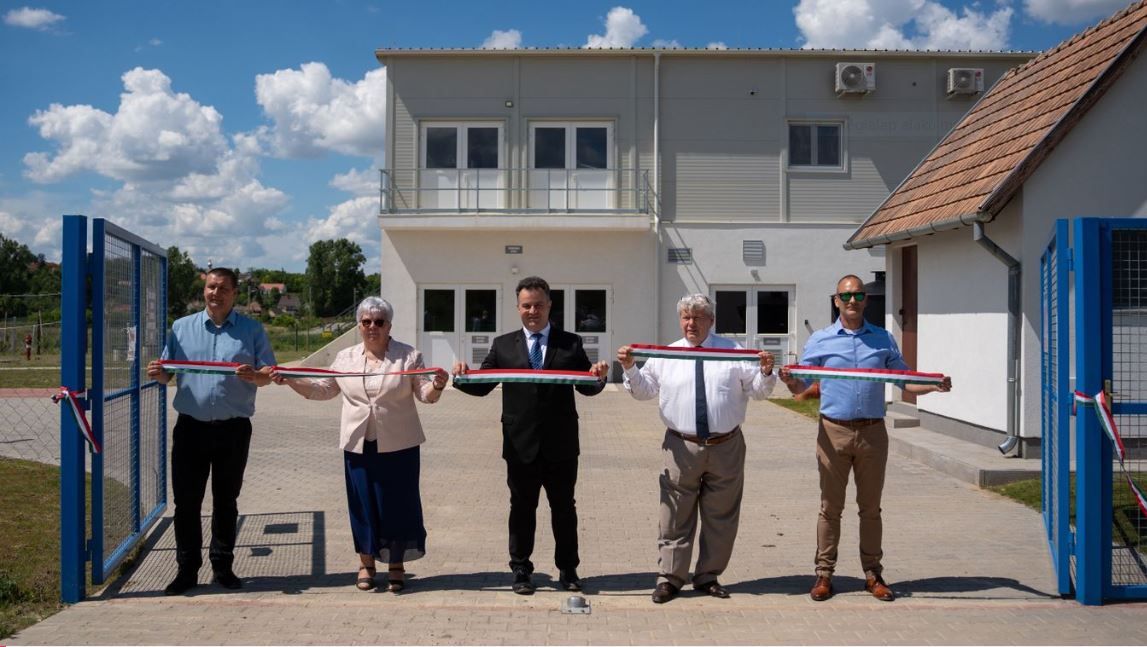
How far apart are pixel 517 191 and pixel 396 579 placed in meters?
18.4

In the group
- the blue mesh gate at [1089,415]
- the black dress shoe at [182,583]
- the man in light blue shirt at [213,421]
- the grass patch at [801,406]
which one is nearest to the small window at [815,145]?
the grass patch at [801,406]

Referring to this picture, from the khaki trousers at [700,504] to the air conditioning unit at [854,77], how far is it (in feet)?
63.5

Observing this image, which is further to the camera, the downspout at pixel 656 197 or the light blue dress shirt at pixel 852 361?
the downspout at pixel 656 197

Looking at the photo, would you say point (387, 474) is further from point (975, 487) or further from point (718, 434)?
point (975, 487)

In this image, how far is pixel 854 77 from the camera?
76.2 feet

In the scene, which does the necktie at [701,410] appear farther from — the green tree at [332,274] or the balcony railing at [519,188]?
the green tree at [332,274]

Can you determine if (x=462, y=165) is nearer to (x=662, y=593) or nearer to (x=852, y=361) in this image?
(x=852, y=361)

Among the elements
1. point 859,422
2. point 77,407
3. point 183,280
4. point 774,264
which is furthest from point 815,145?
point 183,280

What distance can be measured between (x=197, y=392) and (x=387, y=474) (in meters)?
1.32

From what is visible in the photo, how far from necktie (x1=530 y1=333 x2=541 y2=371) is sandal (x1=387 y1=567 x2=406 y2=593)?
1.58m

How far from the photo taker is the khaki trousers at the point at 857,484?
5.89 m

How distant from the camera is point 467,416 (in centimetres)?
1662

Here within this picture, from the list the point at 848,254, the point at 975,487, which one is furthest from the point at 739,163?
the point at 975,487

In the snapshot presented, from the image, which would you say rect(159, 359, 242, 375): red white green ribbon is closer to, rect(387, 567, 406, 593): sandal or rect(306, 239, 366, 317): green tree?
rect(387, 567, 406, 593): sandal
